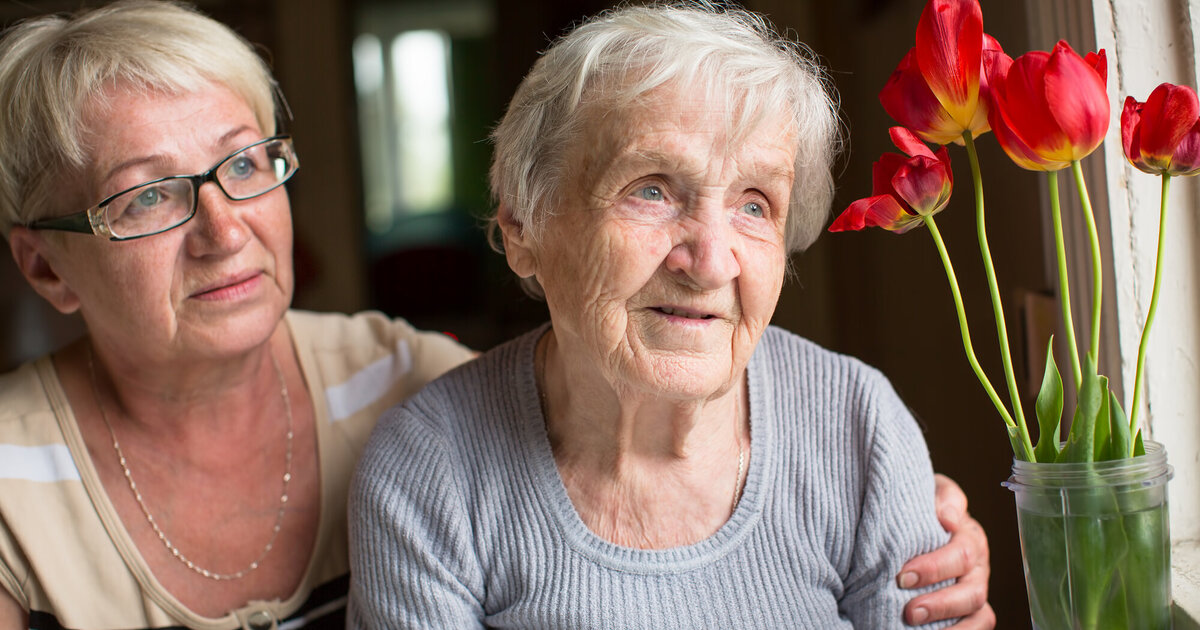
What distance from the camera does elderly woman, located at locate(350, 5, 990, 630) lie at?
112 cm

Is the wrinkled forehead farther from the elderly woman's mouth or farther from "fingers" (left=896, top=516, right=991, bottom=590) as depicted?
"fingers" (left=896, top=516, right=991, bottom=590)

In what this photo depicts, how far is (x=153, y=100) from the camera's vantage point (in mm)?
1409

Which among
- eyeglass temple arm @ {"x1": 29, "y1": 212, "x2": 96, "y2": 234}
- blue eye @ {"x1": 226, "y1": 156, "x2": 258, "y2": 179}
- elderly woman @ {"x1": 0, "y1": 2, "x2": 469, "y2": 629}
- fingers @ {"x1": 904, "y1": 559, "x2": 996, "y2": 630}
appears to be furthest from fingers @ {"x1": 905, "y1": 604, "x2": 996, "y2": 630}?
eyeglass temple arm @ {"x1": 29, "y1": 212, "x2": 96, "y2": 234}

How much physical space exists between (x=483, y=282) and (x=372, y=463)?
460cm

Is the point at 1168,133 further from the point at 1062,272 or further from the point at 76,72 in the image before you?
the point at 76,72

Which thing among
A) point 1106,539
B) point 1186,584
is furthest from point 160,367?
point 1186,584

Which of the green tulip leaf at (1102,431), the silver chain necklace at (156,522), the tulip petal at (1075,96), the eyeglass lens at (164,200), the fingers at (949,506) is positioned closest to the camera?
the tulip petal at (1075,96)

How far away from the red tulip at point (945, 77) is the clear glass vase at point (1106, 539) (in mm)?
340

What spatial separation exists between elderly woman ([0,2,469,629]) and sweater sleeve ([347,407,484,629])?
32cm

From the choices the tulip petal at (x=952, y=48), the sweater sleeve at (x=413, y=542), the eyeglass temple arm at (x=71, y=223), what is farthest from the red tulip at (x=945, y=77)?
the eyeglass temple arm at (x=71, y=223)

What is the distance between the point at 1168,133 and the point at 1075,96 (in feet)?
0.38

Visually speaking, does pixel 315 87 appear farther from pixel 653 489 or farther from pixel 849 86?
pixel 653 489

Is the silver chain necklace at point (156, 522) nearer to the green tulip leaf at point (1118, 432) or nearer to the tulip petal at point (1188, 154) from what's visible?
the green tulip leaf at point (1118, 432)

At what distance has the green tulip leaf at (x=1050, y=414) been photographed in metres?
0.96
